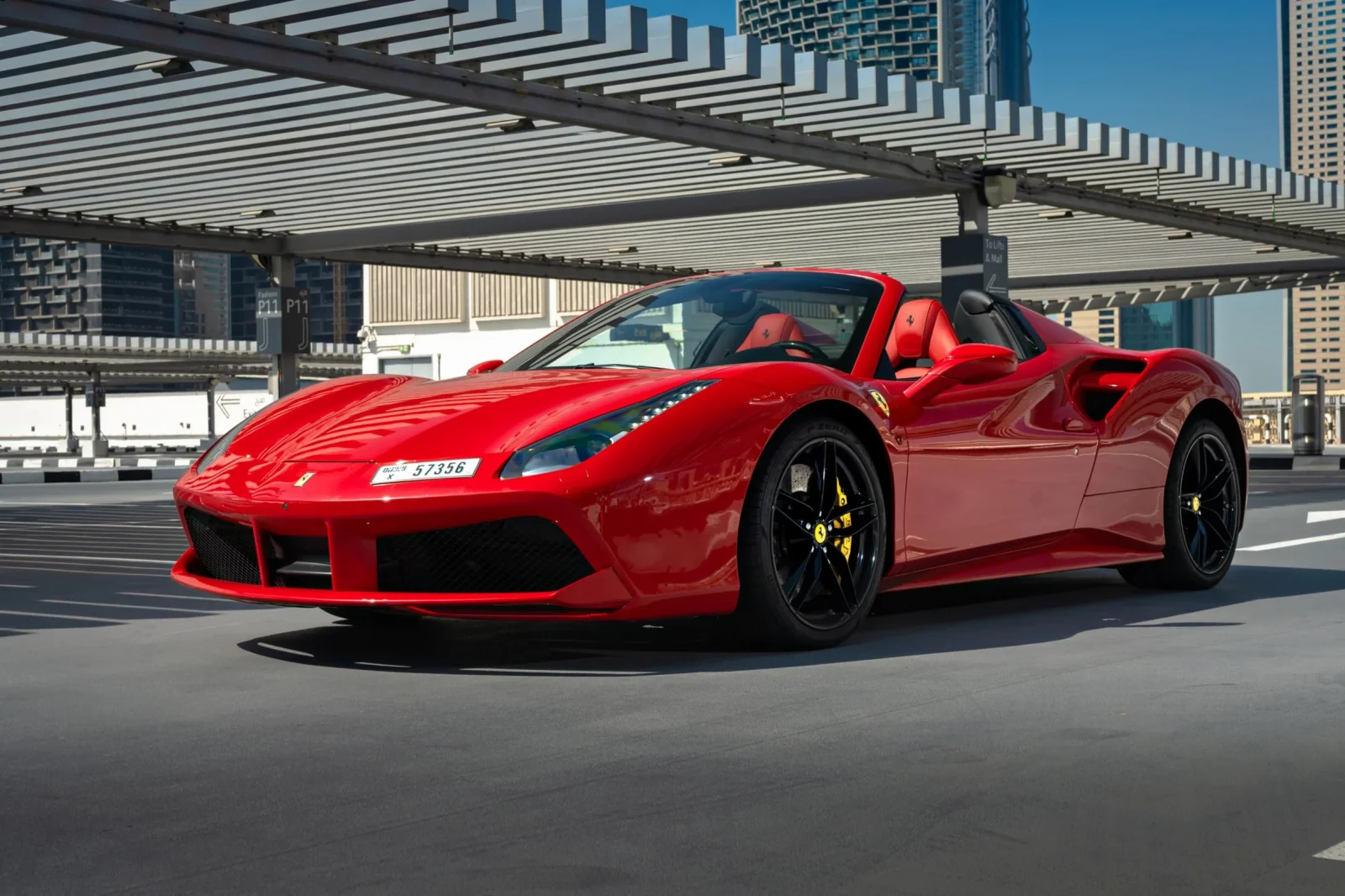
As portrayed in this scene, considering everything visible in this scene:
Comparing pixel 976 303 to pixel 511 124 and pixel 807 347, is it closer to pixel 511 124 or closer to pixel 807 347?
pixel 807 347

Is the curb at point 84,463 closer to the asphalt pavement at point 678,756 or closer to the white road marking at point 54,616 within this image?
the white road marking at point 54,616

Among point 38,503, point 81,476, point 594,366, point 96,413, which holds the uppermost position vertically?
point 594,366

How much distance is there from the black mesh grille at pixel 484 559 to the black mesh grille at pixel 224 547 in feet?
1.59

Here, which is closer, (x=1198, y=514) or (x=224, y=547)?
(x=224, y=547)

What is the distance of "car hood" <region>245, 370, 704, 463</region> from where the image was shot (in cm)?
455

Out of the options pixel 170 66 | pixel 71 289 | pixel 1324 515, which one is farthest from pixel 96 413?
pixel 71 289

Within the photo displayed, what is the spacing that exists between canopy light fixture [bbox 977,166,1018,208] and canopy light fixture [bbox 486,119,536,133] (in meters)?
5.39

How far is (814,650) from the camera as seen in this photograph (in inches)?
194

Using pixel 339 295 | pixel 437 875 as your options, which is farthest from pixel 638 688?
pixel 339 295

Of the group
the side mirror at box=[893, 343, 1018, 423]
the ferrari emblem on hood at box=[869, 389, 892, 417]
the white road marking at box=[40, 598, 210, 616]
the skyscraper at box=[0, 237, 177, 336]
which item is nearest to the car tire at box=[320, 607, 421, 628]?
the white road marking at box=[40, 598, 210, 616]

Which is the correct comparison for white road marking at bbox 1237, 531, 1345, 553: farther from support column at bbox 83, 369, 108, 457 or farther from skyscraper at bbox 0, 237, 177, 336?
skyscraper at bbox 0, 237, 177, 336

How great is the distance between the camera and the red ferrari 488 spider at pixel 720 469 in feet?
14.5

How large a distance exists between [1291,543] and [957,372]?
189 inches

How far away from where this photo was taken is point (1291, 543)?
944 centimetres
